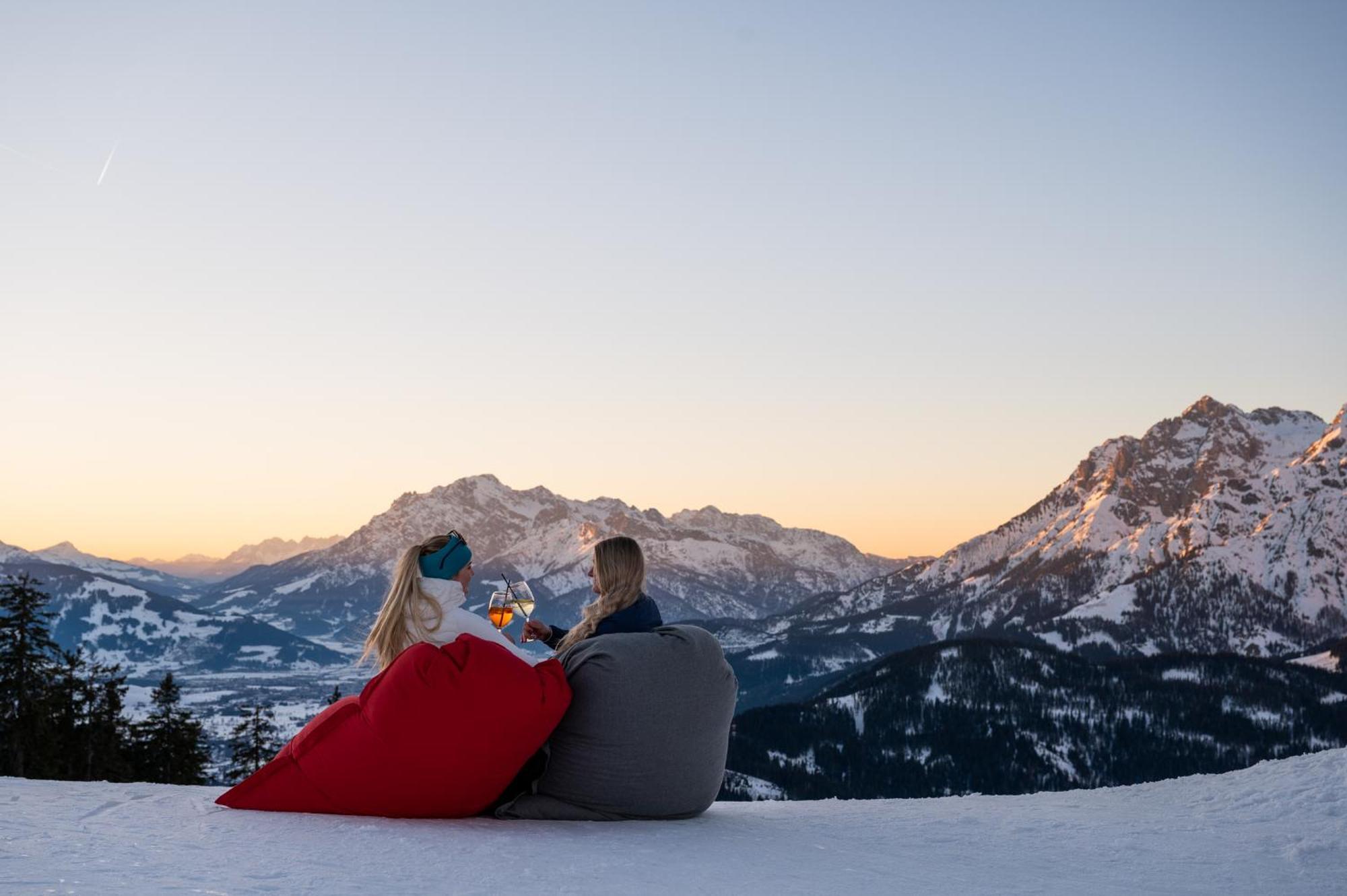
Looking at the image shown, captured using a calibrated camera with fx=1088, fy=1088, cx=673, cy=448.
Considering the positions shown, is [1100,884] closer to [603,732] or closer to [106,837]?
[603,732]

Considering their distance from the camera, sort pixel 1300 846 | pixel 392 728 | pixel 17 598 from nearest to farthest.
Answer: pixel 392 728 → pixel 1300 846 → pixel 17 598

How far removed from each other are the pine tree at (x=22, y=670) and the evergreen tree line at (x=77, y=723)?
33 mm

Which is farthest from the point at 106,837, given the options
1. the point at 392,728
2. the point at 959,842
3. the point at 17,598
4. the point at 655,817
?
the point at 17,598

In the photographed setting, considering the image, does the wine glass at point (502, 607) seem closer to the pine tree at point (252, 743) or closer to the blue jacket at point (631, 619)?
the blue jacket at point (631, 619)

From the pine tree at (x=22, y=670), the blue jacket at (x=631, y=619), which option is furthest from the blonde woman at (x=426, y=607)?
the pine tree at (x=22, y=670)

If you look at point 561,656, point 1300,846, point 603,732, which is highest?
point 561,656

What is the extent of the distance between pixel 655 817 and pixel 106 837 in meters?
3.66

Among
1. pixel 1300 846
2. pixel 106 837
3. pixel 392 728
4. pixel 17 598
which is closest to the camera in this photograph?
pixel 106 837

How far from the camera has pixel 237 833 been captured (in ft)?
21.7

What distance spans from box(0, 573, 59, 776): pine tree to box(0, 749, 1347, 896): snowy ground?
110 ft

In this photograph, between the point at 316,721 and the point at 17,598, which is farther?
the point at 17,598

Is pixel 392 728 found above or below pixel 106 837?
above

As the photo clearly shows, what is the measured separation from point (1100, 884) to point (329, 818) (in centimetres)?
486

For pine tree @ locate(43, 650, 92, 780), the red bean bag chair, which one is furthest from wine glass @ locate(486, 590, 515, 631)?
pine tree @ locate(43, 650, 92, 780)
